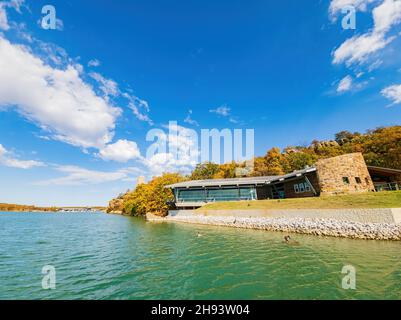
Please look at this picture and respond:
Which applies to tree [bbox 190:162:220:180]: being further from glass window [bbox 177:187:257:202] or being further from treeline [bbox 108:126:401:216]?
glass window [bbox 177:187:257:202]

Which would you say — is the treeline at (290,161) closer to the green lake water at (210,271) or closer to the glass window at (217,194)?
the glass window at (217,194)

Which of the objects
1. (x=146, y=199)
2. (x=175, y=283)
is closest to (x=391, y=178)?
(x=175, y=283)

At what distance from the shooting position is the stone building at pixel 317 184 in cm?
2619

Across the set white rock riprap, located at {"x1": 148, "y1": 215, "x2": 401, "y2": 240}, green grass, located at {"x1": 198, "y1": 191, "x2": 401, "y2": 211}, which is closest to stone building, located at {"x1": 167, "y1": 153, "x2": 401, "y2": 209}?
green grass, located at {"x1": 198, "y1": 191, "x2": 401, "y2": 211}

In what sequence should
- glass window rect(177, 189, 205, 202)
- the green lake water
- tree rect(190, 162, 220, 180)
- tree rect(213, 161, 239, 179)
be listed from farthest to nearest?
tree rect(190, 162, 220, 180), tree rect(213, 161, 239, 179), glass window rect(177, 189, 205, 202), the green lake water

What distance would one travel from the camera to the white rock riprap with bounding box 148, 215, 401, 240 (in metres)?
15.6

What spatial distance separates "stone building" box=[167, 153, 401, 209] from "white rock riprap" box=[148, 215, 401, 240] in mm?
8159

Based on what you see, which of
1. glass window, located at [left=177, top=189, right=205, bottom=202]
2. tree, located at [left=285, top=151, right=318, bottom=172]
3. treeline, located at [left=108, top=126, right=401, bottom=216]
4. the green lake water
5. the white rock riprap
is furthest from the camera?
tree, located at [left=285, top=151, right=318, bottom=172]

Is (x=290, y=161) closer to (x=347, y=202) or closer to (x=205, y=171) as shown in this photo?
(x=205, y=171)

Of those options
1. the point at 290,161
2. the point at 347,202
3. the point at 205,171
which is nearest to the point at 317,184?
the point at 347,202

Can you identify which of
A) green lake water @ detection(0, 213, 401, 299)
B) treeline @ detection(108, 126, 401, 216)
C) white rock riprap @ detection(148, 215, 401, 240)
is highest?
treeline @ detection(108, 126, 401, 216)

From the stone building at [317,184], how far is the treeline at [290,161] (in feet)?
42.8

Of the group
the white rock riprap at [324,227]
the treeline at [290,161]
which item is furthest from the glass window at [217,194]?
the white rock riprap at [324,227]

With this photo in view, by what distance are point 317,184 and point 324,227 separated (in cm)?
1116
